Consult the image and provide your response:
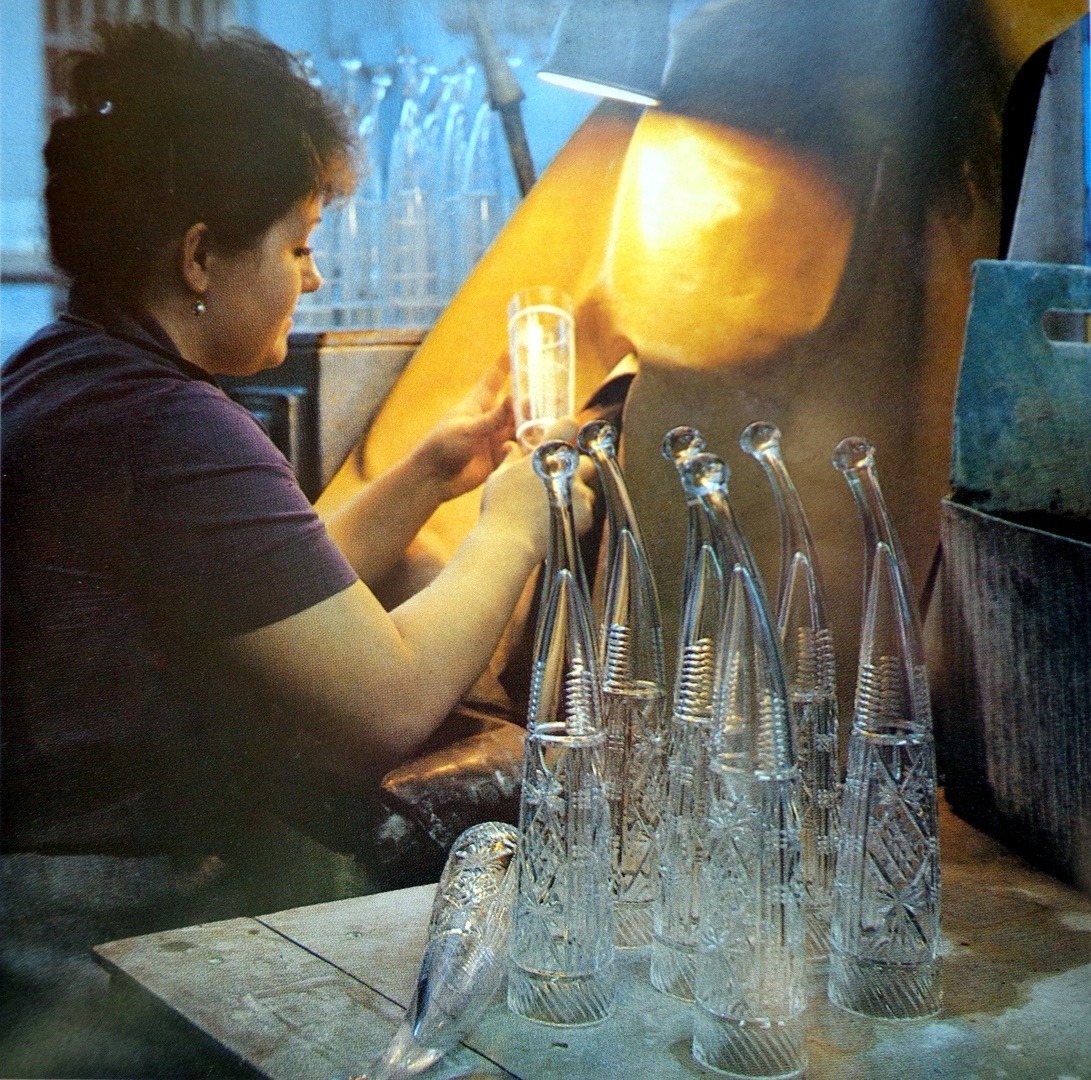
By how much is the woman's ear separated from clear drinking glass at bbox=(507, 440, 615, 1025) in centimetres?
47

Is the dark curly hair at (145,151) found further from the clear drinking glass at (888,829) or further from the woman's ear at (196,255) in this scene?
the clear drinking glass at (888,829)

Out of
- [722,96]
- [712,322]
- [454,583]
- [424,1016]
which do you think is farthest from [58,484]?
[722,96]

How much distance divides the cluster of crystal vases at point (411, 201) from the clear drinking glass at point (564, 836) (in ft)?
1.37

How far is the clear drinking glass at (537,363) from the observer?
1505mm

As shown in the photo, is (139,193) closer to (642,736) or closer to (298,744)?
(298,744)

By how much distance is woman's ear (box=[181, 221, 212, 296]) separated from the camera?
1.36 meters

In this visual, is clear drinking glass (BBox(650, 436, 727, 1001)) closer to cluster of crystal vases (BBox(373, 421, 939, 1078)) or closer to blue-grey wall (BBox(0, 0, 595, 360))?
cluster of crystal vases (BBox(373, 421, 939, 1078))

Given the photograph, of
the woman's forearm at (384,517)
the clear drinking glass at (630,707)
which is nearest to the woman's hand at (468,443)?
the woman's forearm at (384,517)

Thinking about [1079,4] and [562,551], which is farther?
[1079,4]

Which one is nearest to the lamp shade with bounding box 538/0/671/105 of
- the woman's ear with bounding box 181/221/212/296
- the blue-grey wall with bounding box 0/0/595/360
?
the blue-grey wall with bounding box 0/0/595/360

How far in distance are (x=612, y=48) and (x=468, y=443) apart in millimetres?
487

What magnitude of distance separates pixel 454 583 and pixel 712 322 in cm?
46

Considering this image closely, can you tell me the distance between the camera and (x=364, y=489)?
1.47 metres

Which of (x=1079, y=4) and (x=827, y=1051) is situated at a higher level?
(x=1079, y=4)
